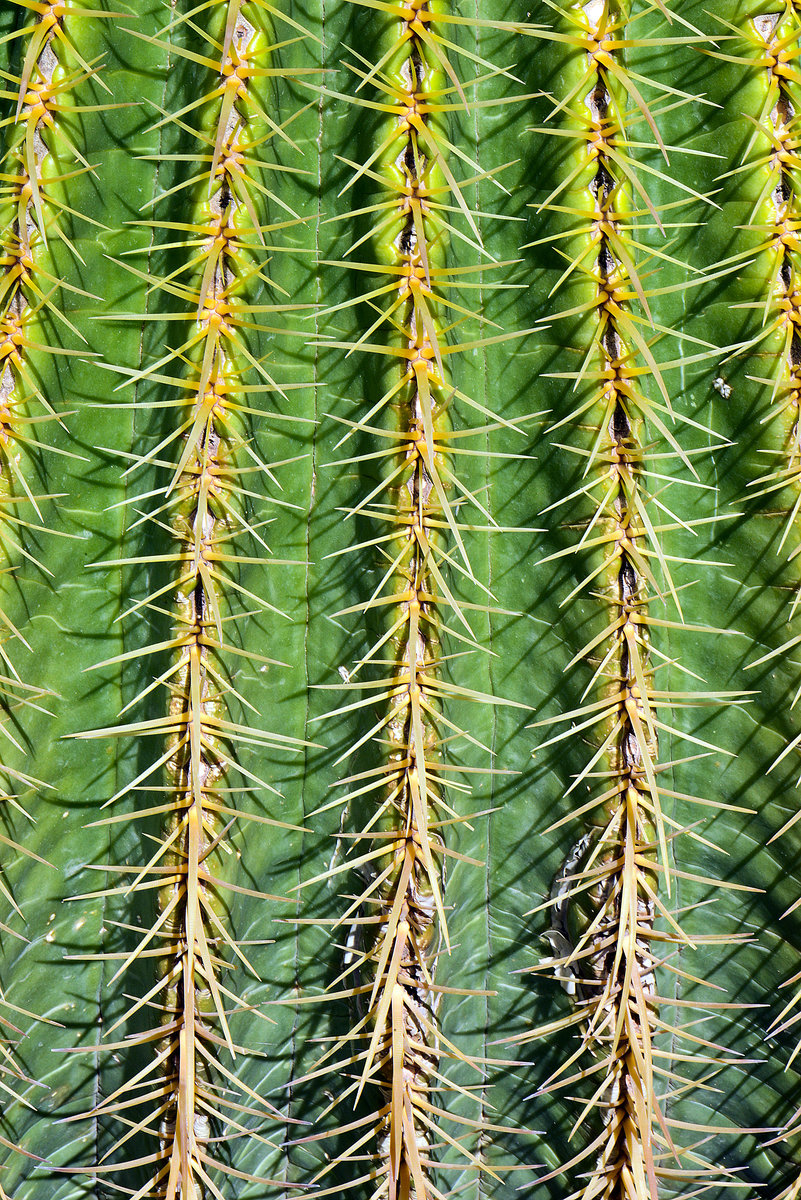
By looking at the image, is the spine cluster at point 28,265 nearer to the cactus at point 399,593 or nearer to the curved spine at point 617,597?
the cactus at point 399,593

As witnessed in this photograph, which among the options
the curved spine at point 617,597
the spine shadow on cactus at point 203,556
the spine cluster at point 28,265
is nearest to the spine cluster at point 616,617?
the curved spine at point 617,597

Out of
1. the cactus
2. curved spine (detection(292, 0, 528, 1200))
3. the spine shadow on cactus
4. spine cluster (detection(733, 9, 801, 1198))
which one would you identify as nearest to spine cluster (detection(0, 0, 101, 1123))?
the cactus

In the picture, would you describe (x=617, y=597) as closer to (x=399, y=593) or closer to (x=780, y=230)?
(x=399, y=593)

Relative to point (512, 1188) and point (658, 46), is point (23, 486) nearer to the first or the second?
point (658, 46)

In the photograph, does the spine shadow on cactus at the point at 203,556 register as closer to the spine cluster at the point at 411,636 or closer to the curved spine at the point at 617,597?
the spine cluster at the point at 411,636

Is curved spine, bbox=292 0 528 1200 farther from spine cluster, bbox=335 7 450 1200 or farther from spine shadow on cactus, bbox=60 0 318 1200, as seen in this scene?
spine shadow on cactus, bbox=60 0 318 1200

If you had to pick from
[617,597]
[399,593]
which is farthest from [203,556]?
[617,597]

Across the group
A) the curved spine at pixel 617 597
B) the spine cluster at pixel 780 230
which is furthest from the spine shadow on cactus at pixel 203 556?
the spine cluster at pixel 780 230

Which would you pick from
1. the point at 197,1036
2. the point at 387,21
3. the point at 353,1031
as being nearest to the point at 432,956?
the point at 353,1031
